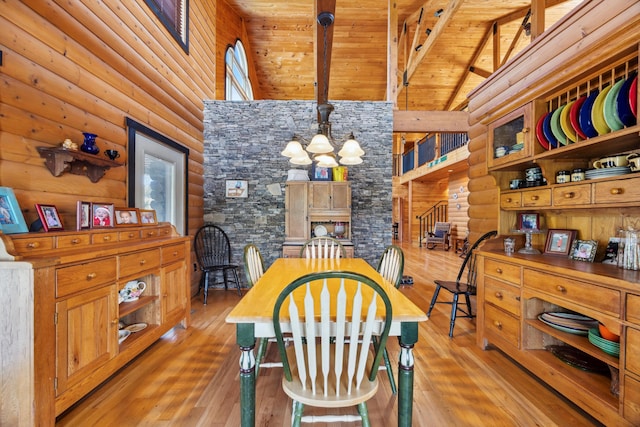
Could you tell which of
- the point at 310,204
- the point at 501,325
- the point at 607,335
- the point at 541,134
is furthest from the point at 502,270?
the point at 310,204

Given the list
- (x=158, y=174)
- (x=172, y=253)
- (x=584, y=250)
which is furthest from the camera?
(x=158, y=174)

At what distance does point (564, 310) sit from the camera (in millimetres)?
2002

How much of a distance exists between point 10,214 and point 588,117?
3371mm

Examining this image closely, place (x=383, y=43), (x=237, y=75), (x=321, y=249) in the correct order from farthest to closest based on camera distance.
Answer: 1. (x=383, y=43)
2. (x=237, y=75)
3. (x=321, y=249)

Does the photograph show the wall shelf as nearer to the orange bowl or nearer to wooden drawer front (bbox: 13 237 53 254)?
wooden drawer front (bbox: 13 237 53 254)

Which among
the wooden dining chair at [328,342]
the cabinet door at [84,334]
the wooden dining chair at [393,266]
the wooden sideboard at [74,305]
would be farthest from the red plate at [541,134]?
the cabinet door at [84,334]

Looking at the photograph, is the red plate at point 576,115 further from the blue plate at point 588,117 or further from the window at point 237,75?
the window at point 237,75

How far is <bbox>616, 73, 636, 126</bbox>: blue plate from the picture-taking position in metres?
1.47

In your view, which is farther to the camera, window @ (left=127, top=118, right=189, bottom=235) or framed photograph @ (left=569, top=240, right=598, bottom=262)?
window @ (left=127, top=118, right=189, bottom=235)

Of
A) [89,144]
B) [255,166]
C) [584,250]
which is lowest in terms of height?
[584,250]

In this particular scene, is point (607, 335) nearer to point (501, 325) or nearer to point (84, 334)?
point (501, 325)

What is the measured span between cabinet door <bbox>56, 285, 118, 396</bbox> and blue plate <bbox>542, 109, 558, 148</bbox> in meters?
3.17

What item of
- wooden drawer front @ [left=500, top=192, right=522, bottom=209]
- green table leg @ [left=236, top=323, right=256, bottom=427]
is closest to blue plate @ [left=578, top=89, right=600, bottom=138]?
wooden drawer front @ [left=500, top=192, right=522, bottom=209]

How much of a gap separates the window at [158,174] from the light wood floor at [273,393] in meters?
1.47
